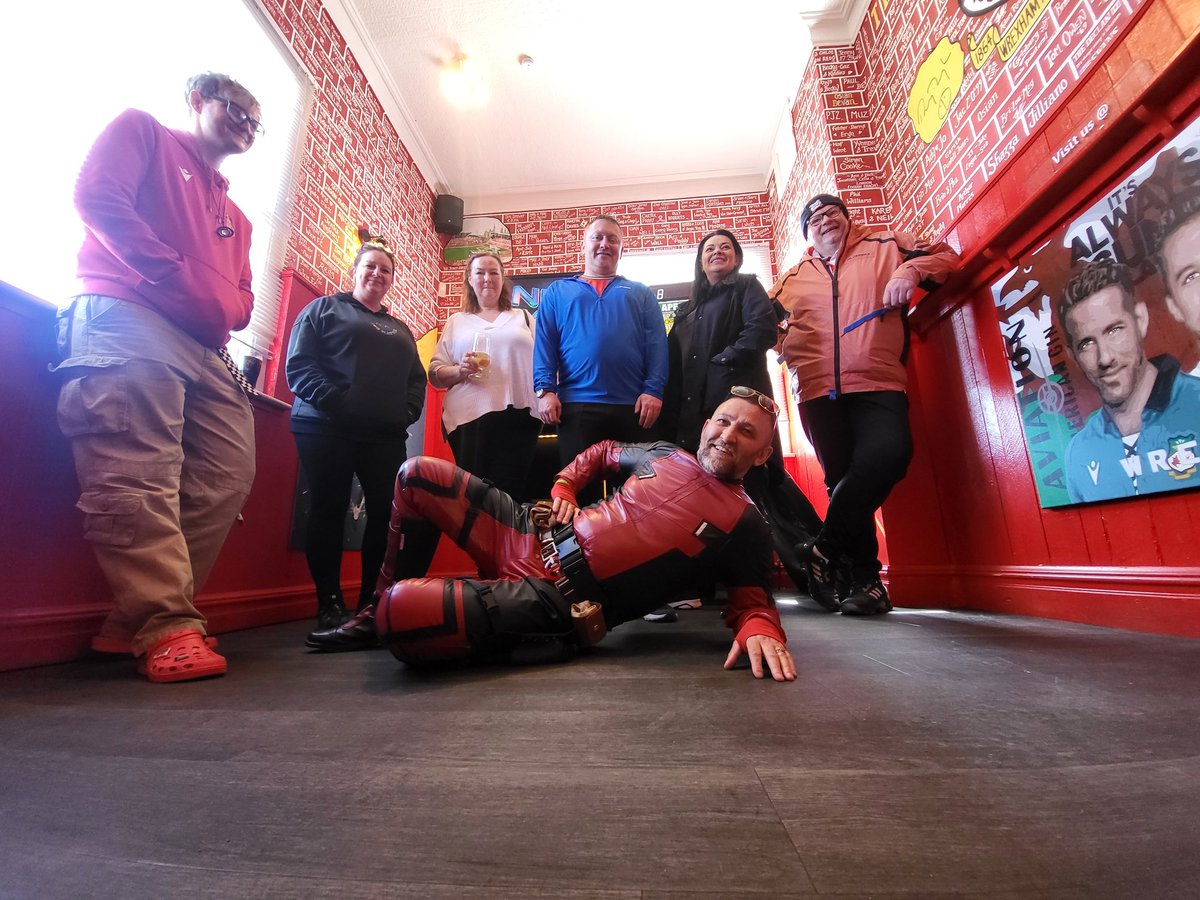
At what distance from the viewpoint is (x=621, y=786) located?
56 centimetres

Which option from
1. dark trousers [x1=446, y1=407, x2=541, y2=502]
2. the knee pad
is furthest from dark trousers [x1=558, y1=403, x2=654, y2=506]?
the knee pad

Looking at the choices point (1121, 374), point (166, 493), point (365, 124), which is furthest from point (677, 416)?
point (365, 124)

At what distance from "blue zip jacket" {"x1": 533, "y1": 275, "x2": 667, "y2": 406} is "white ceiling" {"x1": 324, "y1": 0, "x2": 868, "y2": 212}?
7.65ft

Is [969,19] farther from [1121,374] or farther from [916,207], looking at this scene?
[1121,374]

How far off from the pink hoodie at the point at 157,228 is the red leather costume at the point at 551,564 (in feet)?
2.27

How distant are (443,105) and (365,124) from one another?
689 millimetres

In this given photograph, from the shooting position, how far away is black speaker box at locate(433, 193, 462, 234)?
4.25 meters

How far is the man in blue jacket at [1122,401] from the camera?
1.19m

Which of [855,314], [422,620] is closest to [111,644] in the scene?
[422,620]

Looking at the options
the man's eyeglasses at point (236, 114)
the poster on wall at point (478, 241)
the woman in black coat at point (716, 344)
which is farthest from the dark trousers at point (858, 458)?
the poster on wall at point (478, 241)

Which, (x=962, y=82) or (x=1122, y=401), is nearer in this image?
(x=1122, y=401)

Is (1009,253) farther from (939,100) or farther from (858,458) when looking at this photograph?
(939,100)

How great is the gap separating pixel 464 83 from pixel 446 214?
1.02 metres

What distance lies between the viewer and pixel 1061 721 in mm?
716
